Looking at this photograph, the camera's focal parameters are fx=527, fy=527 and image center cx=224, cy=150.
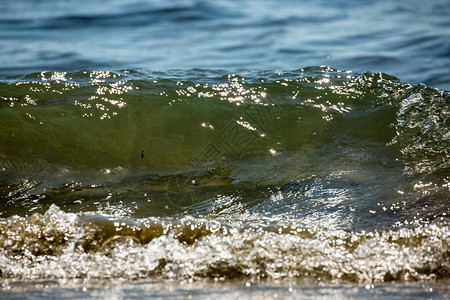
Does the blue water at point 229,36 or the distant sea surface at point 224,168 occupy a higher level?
the blue water at point 229,36

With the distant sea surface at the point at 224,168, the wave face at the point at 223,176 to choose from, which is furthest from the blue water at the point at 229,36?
the wave face at the point at 223,176

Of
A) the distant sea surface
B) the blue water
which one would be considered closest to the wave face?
the distant sea surface

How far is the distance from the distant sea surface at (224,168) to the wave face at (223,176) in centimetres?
1

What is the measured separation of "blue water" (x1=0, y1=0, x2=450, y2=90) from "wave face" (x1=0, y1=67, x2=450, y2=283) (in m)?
1.24

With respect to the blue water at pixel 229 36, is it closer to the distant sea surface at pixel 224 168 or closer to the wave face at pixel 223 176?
the distant sea surface at pixel 224 168

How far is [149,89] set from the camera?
513 centimetres

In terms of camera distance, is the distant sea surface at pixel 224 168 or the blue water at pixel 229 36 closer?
the distant sea surface at pixel 224 168

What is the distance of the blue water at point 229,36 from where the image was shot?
22.1 feet

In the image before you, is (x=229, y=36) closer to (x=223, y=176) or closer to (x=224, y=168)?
(x=224, y=168)

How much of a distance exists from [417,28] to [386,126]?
16.8ft

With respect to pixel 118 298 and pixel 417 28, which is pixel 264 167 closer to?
pixel 118 298

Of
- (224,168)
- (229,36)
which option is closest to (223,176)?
(224,168)

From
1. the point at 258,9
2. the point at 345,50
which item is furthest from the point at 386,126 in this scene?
the point at 258,9

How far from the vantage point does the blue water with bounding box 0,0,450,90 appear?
22.1 feet
